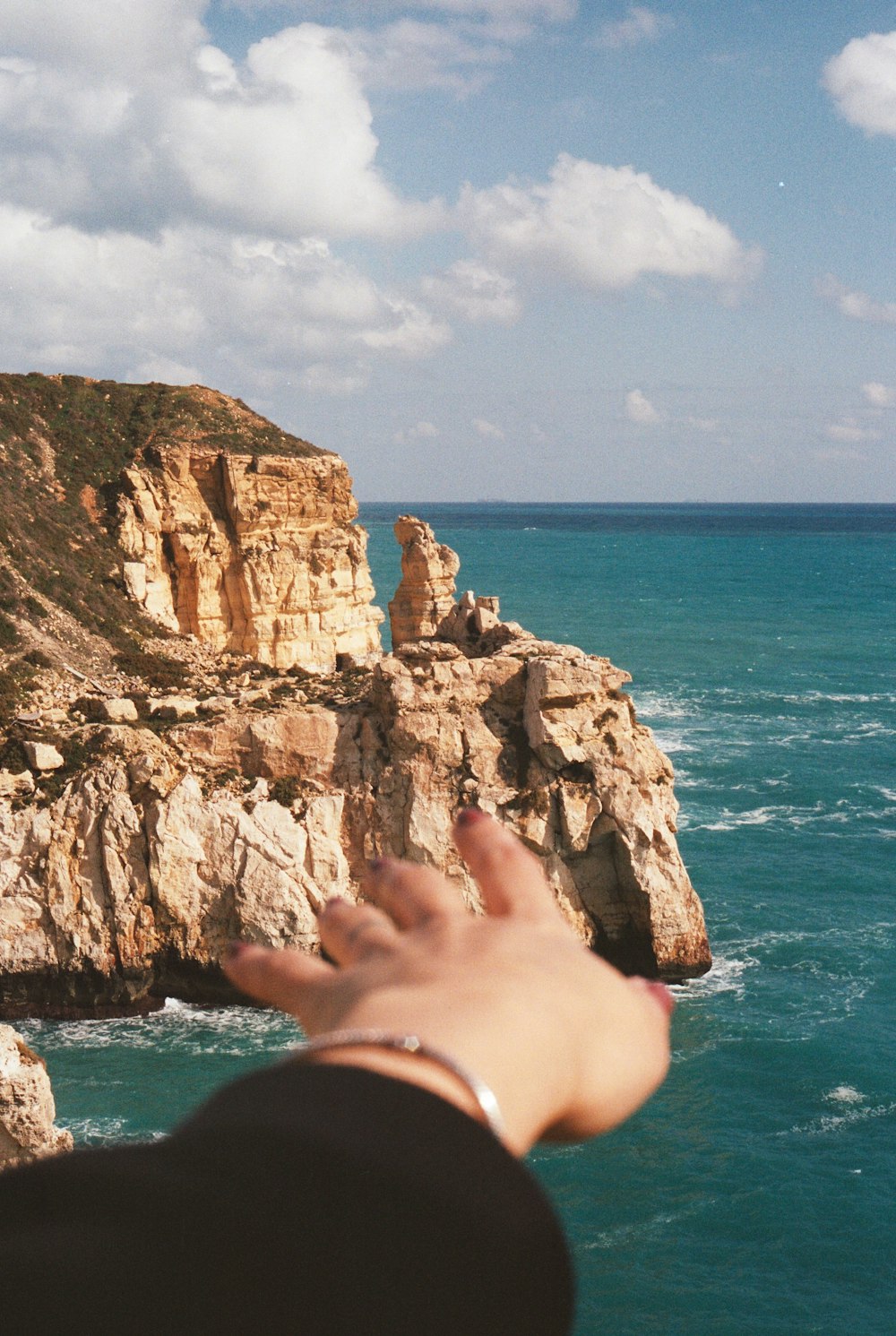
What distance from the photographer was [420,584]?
54.4m

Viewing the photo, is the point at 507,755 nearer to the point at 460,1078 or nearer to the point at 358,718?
the point at 358,718

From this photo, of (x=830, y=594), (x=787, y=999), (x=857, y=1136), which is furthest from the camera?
(x=830, y=594)

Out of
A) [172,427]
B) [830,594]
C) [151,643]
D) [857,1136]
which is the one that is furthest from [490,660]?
[830,594]

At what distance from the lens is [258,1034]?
3023 centimetres

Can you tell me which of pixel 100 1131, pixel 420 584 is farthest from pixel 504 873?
pixel 420 584

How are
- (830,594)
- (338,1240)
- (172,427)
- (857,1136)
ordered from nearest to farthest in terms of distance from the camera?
(338,1240) → (857,1136) → (172,427) → (830,594)

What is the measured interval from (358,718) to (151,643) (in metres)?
16.8

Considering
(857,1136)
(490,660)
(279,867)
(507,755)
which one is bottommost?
(857,1136)

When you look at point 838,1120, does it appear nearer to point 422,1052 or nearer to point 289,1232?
point 422,1052

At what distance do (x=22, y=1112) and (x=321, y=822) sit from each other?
52.0 ft

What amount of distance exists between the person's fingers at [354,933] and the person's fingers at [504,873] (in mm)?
244

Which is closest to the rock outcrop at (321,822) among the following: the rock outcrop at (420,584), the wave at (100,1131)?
the wave at (100,1131)

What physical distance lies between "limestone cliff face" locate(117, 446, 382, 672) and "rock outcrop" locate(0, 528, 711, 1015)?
59.5ft

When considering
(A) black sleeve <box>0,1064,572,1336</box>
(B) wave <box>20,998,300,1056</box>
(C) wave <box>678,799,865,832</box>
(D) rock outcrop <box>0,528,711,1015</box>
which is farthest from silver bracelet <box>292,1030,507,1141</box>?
(C) wave <box>678,799,865,832</box>
